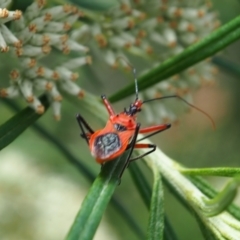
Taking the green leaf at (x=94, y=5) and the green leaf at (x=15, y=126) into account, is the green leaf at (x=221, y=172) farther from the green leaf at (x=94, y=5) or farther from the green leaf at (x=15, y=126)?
the green leaf at (x=94, y=5)

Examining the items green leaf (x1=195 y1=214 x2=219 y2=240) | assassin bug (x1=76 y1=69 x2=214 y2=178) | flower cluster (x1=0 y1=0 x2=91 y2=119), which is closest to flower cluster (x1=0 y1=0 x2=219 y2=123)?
flower cluster (x1=0 y1=0 x2=91 y2=119)

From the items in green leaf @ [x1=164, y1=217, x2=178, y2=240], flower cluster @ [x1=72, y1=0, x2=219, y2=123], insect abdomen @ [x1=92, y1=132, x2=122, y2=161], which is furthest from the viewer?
flower cluster @ [x1=72, y1=0, x2=219, y2=123]

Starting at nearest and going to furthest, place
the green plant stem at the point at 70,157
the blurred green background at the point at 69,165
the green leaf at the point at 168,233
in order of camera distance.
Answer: the green leaf at the point at 168,233
the green plant stem at the point at 70,157
the blurred green background at the point at 69,165

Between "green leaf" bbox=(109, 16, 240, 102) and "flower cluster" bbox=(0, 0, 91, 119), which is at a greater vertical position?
"flower cluster" bbox=(0, 0, 91, 119)

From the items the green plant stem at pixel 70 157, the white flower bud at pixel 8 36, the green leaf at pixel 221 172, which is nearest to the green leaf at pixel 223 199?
the green leaf at pixel 221 172

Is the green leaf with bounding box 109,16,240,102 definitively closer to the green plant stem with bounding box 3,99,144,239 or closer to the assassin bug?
the assassin bug

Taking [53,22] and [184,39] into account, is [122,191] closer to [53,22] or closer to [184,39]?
[184,39]

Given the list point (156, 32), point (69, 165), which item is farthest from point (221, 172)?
point (69, 165)
